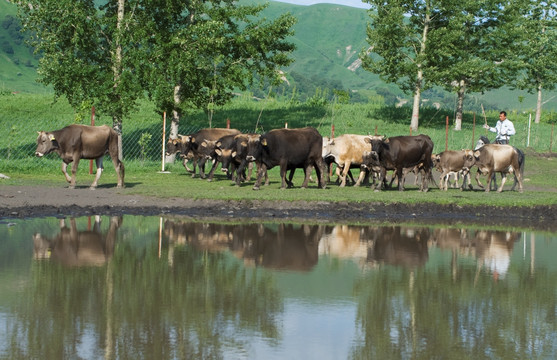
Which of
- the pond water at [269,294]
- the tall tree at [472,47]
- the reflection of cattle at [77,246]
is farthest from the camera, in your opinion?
the tall tree at [472,47]

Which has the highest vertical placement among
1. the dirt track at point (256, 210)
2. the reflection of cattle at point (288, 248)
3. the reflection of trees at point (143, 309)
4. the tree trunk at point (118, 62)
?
the tree trunk at point (118, 62)

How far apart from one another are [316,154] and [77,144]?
6.87 m

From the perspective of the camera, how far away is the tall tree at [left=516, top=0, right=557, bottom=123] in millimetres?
61044

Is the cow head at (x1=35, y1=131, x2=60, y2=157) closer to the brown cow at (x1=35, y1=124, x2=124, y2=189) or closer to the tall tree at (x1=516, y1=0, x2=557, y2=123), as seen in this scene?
the brown cow at (x1=35, y1=124, x2=124, y2=189)

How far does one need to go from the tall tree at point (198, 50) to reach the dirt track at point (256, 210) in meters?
11.2

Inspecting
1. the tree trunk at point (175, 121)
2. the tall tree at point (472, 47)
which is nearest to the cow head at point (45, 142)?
the tree trunk at point (175, 121)

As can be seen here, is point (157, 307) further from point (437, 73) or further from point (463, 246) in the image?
point (437, 73)

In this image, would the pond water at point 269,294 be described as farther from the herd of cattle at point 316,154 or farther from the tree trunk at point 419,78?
the tree trunk at point 419,78

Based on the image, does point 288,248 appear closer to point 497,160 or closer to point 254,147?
point 254,147

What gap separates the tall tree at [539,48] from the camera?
6104 cm

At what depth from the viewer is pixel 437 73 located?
2018 inches

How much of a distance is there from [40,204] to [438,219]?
347 inches

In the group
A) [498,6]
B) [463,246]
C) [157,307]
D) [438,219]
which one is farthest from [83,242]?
[498,6]

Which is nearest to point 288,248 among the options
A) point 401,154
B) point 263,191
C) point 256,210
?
point 256,210
